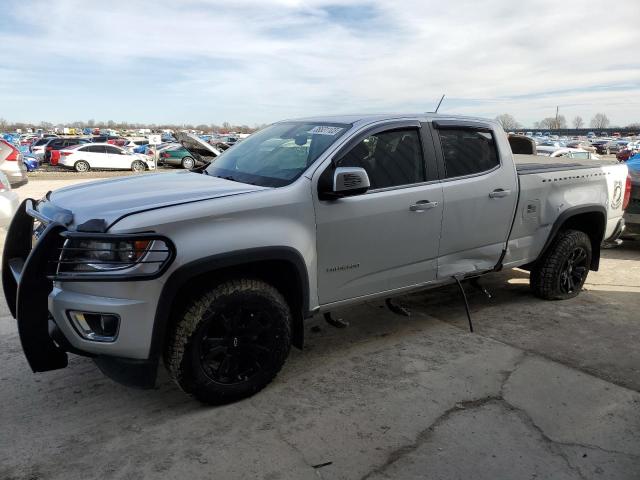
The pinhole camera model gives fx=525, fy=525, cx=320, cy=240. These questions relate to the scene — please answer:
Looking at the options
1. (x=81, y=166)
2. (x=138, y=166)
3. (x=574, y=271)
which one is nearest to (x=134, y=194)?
(x=574, y=271)

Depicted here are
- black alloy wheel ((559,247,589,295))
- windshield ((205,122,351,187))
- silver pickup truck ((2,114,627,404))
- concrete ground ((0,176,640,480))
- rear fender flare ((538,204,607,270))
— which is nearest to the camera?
concrete ground ((0,176,640,480))

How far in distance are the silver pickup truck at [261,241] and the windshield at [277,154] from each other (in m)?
0.02

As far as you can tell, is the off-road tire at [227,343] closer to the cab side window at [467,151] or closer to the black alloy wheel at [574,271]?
the cab side window at [467,151]

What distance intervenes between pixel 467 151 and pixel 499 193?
45 cm

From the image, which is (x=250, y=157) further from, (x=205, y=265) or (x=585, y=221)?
(x=585, y=221)

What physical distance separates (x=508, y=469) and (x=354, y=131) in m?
2.31

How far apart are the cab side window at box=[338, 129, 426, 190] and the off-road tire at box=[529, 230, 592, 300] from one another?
1.98 m

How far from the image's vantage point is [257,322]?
3201 millimetres

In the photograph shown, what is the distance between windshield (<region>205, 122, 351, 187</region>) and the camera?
3602mm

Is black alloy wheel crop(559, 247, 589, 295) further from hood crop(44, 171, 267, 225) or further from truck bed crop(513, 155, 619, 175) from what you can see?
hood crop(44, 171, 267, 225)

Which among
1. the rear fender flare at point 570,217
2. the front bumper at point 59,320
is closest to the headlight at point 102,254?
the front bumper at point 59,320

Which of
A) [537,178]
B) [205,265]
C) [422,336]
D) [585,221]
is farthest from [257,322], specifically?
[585,221]

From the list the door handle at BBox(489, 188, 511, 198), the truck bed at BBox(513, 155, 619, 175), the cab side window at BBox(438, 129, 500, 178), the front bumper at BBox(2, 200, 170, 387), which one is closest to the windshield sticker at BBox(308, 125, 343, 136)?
the cab side window at BBox(438, 129, 500, 178)

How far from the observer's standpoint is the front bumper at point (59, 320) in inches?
109
